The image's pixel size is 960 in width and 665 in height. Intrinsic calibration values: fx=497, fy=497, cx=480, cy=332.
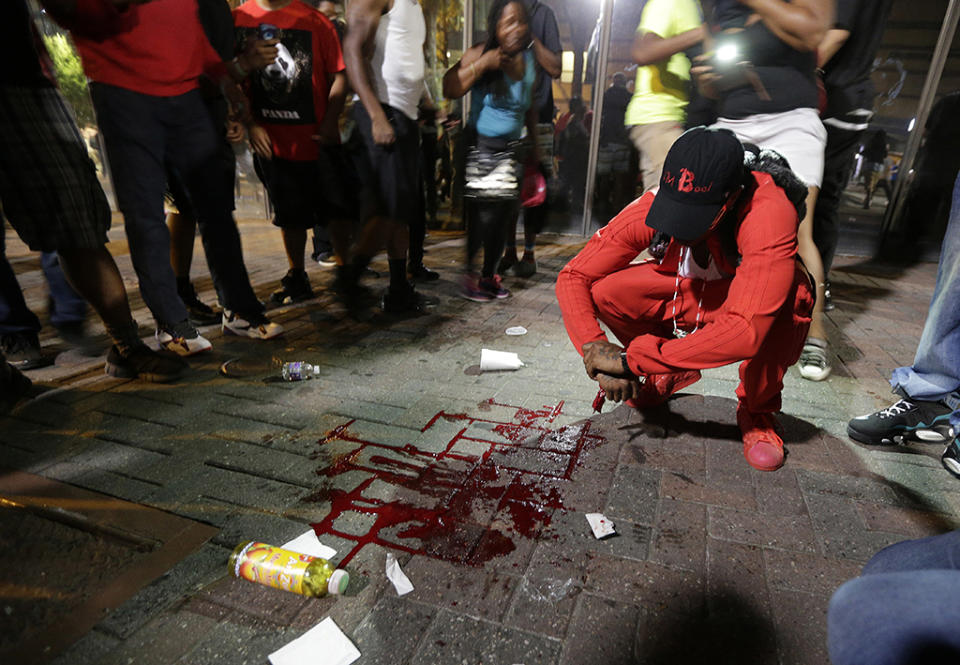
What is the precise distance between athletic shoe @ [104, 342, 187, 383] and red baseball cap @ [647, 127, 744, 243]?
2.56 meters

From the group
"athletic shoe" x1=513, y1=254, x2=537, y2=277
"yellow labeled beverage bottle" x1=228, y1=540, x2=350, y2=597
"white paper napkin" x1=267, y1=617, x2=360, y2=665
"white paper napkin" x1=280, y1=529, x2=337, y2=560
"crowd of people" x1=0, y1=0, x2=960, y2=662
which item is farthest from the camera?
"athletic shoe" x1=513, y1=254, x2=537, y2=277

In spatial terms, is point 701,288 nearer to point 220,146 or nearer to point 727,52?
point 727,52

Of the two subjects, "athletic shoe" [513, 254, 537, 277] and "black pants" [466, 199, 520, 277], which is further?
"athletic shoe" [513, 254, 537, 277]

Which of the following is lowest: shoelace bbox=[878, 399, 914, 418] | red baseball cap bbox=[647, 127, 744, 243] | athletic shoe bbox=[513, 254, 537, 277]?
athletic shoe bbox=[513, 254, 537, 277]

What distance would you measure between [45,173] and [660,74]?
11.3 ft

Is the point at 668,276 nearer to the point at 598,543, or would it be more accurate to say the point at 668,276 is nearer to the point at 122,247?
the point at 598,543

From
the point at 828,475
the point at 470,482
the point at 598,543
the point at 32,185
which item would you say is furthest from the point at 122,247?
the point at 828,475

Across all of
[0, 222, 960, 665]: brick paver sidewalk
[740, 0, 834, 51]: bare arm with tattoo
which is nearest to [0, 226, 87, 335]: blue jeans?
[0, 222, 960, 665]: brick paver sidewalk

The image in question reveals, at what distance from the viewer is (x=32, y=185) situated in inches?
92.1

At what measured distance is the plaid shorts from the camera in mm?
2281

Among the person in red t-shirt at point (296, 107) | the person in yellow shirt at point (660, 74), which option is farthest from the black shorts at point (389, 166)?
the person in yellow shirt at point (660, 74)

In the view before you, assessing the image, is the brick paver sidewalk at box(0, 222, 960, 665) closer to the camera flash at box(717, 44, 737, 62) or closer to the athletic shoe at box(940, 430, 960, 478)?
the athletic shoe at box(940, 430, 960, 478)

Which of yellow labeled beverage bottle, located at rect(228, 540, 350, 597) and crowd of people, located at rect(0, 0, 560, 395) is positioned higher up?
crowd of people, located at rect(0, 0, 560, 395)

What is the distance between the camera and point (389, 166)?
346cm
